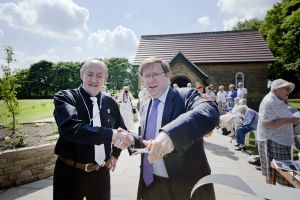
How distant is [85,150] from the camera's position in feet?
8.64

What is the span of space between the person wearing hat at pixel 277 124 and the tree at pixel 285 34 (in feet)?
85.6

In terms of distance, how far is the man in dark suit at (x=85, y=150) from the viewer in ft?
8.37

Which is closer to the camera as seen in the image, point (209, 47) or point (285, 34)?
point (209, 47)

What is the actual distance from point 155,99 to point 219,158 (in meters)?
5.68

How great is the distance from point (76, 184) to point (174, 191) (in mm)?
1108

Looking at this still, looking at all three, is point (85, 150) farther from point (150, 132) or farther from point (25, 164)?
point (25, 164)

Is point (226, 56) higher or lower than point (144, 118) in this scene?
higher

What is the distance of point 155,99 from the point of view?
2.40 metres

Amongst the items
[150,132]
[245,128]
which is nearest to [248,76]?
[245,128]

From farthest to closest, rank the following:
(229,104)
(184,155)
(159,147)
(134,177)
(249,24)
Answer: (249,24), (229,104), (134,177), (184,155), (159,147)

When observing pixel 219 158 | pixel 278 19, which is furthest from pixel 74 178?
pixel 278 19

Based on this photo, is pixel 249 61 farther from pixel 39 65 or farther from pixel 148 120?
pixel 39 65

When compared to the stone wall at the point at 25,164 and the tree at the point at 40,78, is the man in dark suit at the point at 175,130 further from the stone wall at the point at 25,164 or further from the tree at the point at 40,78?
the tree at the point at 40,78

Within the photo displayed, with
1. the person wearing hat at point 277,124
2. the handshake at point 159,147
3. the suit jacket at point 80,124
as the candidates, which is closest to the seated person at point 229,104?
the person wearing hat at point 277,124
